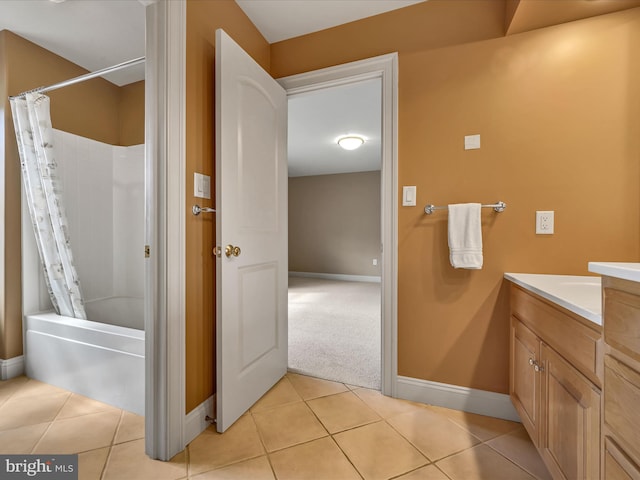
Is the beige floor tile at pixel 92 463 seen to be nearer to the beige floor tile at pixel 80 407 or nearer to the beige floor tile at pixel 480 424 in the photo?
the beige floor tile at pixel 80 407

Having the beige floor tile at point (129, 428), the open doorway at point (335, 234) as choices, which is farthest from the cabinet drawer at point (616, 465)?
the beige floor tile at point (129, 428)

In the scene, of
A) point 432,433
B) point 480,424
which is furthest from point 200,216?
point 480,424

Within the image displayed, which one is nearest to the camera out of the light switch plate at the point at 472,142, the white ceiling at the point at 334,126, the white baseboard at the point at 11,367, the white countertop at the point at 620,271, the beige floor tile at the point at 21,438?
the white countertop at the point at 620,271

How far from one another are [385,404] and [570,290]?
3.85 feet

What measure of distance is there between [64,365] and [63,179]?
4.72 ft

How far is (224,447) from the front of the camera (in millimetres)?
1366

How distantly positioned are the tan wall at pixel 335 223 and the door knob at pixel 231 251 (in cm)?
505

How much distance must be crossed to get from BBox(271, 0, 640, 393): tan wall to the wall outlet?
27mm

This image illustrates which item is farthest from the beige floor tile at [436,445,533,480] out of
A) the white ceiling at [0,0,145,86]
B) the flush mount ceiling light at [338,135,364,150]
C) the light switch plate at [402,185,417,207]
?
the flush mount ceiling light at [338,135,364,150]

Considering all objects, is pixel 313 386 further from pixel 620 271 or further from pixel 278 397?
pixel 620 271

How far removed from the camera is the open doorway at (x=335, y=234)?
247 cm

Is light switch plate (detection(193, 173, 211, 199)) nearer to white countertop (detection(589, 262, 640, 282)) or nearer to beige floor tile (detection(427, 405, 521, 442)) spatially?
white countertop (detection(589, 262, 640, 282))

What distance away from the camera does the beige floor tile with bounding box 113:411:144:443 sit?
4.65 feet

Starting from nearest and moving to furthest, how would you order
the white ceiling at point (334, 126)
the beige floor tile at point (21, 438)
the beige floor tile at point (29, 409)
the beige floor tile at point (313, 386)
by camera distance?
the beige floor tile at point (21, 438)
the beige floor tile at point (29, 409)
the beige floor tile at point (313, 386)
the white ceiling at point (334, 126)
